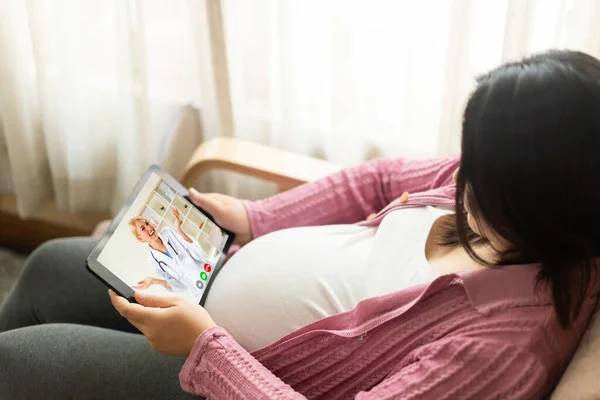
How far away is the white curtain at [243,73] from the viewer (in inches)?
46.4

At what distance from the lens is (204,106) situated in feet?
4.85

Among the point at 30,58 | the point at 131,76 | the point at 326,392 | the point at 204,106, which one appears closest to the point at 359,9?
the point at 204,106

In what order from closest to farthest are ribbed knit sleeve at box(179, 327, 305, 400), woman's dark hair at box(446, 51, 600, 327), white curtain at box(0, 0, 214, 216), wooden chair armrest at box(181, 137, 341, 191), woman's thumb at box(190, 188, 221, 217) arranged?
1. woman's dark hair at box(446, 51, 600, 327)
2. ribbed knit sleeve at box(179, 327, 305, 400)
3. woman's thumb at box(190, 188, 221, 217)
4. wooden chair armrest at box(181, 137, 341, 191)
5. white curtain at box(0, 0, 214, 216)

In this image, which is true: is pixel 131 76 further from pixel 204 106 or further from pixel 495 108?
pixel 495 108

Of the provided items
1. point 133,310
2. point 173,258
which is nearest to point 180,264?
point 173,258

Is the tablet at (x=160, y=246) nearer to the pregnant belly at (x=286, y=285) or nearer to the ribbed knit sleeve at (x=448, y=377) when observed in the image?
the pregnant belly at (x=286, y=285)

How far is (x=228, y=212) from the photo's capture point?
3.76 ft

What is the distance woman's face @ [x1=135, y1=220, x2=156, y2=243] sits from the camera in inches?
38.7

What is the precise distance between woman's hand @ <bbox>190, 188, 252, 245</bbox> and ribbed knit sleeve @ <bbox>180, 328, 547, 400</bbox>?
35cm

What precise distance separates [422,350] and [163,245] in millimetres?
431

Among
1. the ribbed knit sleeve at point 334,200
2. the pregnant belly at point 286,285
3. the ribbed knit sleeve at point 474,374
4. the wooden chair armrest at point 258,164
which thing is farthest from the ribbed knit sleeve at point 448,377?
the wooden chair armrest at point 258,164

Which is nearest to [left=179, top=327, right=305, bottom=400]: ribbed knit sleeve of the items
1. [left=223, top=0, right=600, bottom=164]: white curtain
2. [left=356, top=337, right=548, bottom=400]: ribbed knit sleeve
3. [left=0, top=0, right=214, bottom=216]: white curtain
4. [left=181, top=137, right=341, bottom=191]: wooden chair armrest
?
[left=356, top=337, right=548, bottom=400]: ribbed knit sleeve

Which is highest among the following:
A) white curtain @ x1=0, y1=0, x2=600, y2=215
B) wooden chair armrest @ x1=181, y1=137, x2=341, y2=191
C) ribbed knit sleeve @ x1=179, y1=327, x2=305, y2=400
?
white curtain @ x1=0, y1=0, x2=600, y2=215

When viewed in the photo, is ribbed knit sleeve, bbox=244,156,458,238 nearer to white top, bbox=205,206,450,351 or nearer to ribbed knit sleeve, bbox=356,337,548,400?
white top, bbox=205,206,450,351
